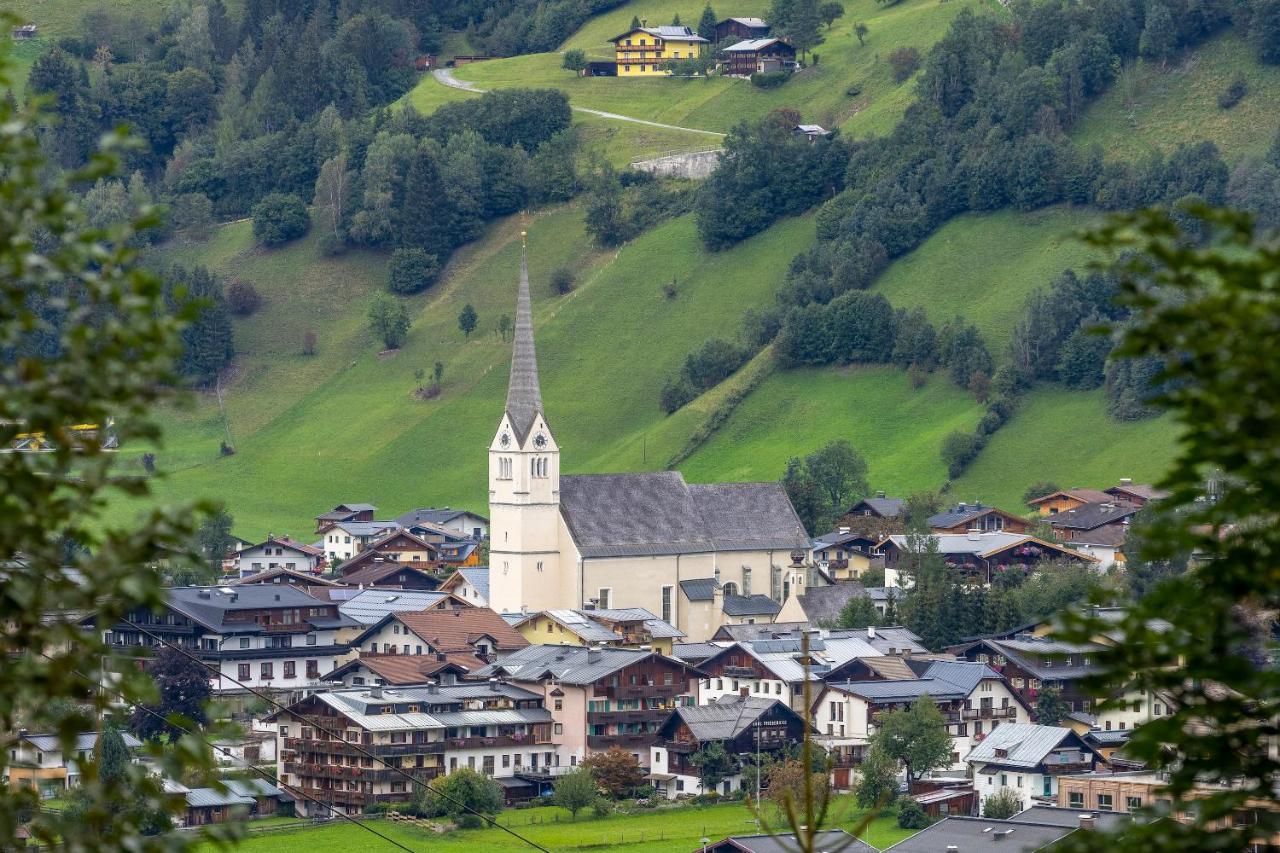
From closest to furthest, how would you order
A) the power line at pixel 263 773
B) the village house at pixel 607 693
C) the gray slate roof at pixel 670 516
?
the power line at pixel 263 773 < the village house at pixel 607 693 < the gray slate roof at pixel 670 516

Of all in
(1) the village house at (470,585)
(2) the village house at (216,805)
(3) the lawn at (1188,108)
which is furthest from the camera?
(3) the lawn at (1188,108)

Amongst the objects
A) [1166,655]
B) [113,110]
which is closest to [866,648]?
[1166,655]

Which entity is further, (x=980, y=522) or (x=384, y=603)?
(x=980, y=522)

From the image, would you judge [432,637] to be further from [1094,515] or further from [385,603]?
[1094,515]

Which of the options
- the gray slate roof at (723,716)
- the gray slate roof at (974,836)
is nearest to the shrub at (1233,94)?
→ the gray slate roof at (723,716)

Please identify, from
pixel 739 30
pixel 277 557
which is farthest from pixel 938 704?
pixel 739 30

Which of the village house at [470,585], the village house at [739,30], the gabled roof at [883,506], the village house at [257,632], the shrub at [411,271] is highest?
the village house at [739,30]

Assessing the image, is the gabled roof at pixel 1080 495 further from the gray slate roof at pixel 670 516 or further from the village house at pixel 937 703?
the village house at pixel 937 703

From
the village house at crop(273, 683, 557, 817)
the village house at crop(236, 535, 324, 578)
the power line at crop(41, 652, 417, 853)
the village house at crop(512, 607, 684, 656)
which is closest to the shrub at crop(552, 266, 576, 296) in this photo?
the village house at crop(236, 535, 324, 578)
